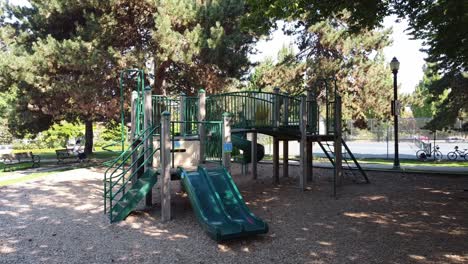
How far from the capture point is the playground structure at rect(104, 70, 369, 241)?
7.24 meters

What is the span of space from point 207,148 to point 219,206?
2.84 m

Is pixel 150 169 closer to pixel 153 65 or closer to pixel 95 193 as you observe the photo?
pixel 95 193

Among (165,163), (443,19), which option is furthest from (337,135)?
(165,163)

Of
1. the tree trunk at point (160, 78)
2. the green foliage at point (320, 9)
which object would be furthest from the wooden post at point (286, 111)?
the tree trunk at point (160, 78)

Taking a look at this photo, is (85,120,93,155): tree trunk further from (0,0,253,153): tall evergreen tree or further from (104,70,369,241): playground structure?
(104,70,369,241): playground structure

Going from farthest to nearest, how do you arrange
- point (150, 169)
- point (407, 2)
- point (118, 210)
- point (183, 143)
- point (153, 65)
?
point (153, 65)
point (407, 2)
point (183, 143)
point (150, 169)
point (118, 210)

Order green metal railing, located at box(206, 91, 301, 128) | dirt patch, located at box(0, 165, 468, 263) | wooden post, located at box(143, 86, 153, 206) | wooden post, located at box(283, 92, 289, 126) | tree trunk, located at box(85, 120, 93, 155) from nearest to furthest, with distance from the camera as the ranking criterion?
dirt patch, located at box(0, 165, 468, 263) → wooden post, located at box(143, 86, 153, 206) → green metal railing, located at box(206, 91, 301, 128) → wooden post, located at box(283, 92, 289, 126) → tree trunk, located at box(85, 120, 93, 155)

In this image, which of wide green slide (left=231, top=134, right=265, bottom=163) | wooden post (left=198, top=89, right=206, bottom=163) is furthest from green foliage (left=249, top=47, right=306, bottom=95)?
wooden post (left=198, top=89, right=206, bottom=163)

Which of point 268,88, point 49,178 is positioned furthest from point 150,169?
point 268,88

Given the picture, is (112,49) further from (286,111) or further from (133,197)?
(133,197)

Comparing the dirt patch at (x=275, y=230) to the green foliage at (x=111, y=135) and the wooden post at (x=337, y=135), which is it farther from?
the green foliage at (x=111, y=135)

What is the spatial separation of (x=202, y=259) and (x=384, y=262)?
2548 millimetres

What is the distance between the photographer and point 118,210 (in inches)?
319

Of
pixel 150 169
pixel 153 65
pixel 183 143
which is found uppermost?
pixel 153 65
